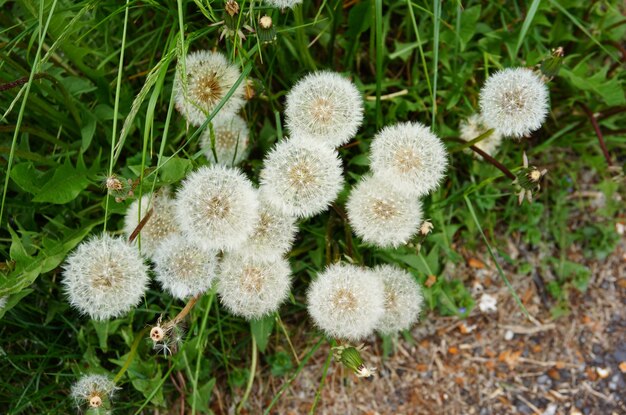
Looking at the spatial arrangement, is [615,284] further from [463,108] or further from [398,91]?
[398,91]

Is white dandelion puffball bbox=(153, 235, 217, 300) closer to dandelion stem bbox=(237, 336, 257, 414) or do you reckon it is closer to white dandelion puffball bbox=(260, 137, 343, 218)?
white dandelion puffball bbox=(260, 137, 343, 218)

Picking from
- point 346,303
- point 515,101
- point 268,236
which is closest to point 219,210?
point 268,236

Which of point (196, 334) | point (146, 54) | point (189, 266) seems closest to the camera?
point (189, 266)

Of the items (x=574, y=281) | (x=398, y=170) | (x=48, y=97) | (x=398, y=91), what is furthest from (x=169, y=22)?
(x=574, y=281)

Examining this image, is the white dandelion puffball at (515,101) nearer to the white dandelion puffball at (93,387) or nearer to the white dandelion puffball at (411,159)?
the white dandelion puffball at (411,159)

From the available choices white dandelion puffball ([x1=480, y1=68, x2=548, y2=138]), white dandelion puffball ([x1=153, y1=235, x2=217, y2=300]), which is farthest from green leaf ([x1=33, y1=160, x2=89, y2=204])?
white dandelion puffball ([x1=480, y1=68, x2=548, y2=138])

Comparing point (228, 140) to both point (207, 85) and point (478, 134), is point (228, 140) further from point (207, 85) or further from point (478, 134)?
point (478, 134)
